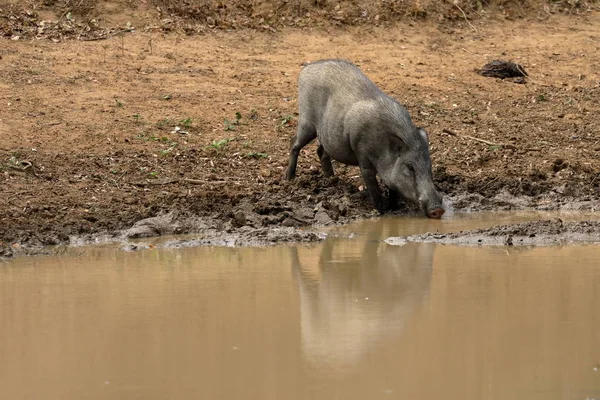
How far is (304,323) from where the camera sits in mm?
6012

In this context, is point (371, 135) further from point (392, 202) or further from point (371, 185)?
point (392, 202)

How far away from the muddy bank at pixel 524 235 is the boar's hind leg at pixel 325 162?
2.21 m

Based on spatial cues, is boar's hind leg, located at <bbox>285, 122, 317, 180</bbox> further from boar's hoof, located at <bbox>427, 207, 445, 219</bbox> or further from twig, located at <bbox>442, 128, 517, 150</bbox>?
twig, located at <bbox>442, 128, 517, 150</bbox>

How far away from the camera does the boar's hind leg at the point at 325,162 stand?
1095 centimetres

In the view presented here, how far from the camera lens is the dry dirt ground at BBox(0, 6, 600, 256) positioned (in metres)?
9.54

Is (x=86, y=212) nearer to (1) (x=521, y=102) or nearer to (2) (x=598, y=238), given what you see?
(2) (x=598, y=238)

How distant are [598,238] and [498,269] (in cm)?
144

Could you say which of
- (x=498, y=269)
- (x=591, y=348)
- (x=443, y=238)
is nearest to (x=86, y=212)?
(x=443, y=238)

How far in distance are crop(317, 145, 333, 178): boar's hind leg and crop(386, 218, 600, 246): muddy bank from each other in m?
2.21

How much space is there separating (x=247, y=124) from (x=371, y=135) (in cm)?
263

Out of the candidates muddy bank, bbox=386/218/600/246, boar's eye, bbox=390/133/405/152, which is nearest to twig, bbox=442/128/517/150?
boar's eye, bbox=390/133/405/152

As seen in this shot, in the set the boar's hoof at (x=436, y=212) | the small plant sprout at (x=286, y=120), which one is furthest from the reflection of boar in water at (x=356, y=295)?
the small plant sprout at (x=286, y=120)

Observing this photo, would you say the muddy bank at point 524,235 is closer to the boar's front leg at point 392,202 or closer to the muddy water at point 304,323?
the muddy water at point 304,323

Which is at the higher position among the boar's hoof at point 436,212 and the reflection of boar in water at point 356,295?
the reflection of boar in water at point 356,295
